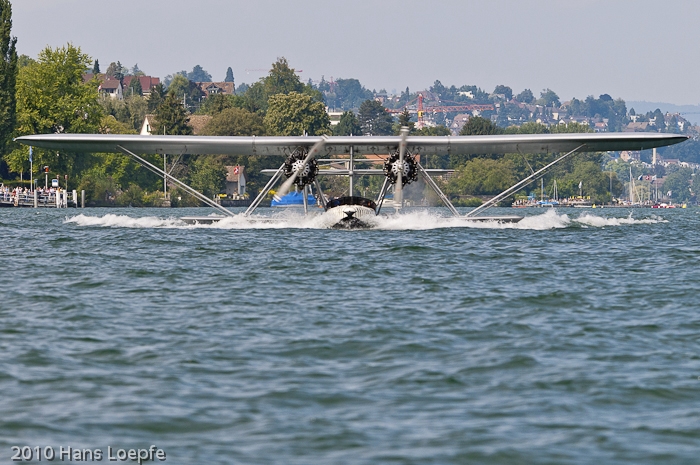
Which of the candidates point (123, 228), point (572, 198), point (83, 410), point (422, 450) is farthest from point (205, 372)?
point (572, 198)

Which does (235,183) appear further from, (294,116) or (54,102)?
(54,102)

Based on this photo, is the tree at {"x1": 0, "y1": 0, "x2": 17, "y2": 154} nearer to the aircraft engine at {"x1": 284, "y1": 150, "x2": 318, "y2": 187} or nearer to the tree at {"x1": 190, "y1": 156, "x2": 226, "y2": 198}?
the tree at {"x1": 190, "y1": 156, "x2": 226, "y2": 198}

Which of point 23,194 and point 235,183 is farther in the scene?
point 235,183

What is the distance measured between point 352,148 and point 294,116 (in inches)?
3445

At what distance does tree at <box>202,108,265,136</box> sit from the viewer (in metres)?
114

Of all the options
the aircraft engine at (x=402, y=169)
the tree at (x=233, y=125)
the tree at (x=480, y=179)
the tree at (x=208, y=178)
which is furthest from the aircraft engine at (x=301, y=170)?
the tree at (x=480, y=179)

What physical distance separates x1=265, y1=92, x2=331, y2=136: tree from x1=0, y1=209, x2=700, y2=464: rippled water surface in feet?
321

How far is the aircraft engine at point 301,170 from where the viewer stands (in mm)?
31578

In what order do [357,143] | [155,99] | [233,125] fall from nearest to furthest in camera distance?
[357,143] < [233,125] < [155,99]

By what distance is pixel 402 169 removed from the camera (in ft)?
102

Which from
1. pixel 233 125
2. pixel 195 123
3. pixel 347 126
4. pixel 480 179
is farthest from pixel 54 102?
pixel 347 126

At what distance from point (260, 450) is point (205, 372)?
254cm

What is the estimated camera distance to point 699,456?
759 cm

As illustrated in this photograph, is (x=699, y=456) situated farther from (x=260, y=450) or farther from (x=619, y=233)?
(x=619, y=233)
